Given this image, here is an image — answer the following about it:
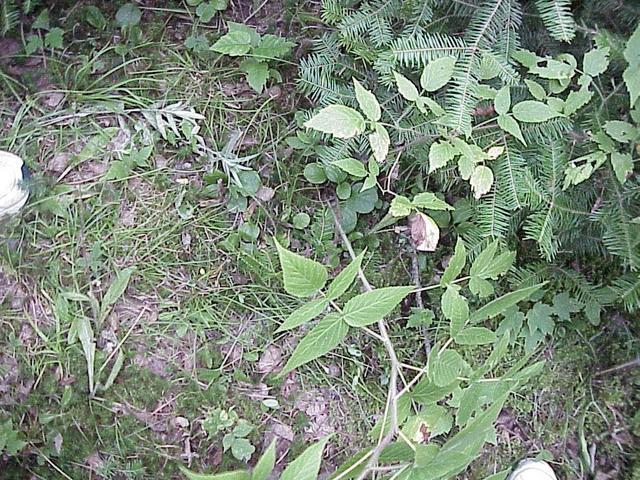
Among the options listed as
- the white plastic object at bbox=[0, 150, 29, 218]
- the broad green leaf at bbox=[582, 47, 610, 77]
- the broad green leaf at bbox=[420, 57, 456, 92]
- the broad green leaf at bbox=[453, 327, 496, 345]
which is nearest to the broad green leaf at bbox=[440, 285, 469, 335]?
the broad green leaf at bbox=[453, 327, 496, 345]

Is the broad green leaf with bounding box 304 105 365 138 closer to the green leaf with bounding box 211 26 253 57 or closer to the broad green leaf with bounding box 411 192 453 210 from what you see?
the broad green leaf with bounding box 411 192 453 210

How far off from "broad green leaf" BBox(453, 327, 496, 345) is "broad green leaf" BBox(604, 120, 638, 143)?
51cm

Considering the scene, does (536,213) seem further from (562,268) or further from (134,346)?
(134,346)

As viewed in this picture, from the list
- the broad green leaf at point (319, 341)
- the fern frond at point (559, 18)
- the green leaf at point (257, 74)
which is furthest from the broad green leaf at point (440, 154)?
the green leaf at point (257, 74)

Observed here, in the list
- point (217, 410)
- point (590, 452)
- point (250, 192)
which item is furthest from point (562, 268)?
point (217, 410)

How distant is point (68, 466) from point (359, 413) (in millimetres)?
847

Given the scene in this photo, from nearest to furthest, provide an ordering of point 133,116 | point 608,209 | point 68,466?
point 608,209 < point 68,466 < point 133,116

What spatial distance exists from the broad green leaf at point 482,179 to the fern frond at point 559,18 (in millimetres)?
326

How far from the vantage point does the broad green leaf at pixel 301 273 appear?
1.14 m

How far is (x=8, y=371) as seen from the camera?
1815 millimetres

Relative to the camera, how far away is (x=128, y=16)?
1.96m

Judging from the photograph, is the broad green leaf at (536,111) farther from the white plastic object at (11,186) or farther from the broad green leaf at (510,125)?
the white plastic object at (11,186)

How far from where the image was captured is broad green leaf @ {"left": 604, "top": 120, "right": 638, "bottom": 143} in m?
1.36

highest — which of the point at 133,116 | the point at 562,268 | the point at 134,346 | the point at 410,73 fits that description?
the point at 410,73
